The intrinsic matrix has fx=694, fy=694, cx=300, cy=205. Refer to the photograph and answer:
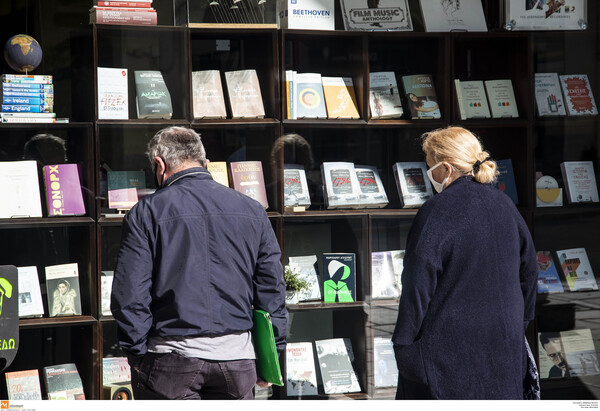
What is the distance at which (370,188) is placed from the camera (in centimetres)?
439

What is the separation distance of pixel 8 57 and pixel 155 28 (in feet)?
2.75

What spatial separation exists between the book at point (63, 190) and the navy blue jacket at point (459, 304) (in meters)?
2.22

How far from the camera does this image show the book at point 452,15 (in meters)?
4.31

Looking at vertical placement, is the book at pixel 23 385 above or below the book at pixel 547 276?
below

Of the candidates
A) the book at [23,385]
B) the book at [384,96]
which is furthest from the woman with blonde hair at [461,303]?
the book at [23,385]

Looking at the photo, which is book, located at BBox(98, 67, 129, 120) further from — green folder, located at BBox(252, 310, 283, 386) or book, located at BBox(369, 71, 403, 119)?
green folder, located at BBox(252, 310, 283, 386)

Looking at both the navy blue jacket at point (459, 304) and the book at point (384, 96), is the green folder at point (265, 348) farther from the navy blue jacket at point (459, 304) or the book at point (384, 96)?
the book at point (384, 96)

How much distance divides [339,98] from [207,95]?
0.82 metres

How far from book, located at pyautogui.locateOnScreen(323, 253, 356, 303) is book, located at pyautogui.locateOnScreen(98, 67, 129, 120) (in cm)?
152

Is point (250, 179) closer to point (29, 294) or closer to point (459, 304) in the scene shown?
point (29, 294)

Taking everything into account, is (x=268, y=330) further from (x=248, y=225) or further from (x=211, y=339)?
(x=248, y=225)

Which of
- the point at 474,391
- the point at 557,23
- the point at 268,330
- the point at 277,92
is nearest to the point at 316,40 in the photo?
the point at 277,92

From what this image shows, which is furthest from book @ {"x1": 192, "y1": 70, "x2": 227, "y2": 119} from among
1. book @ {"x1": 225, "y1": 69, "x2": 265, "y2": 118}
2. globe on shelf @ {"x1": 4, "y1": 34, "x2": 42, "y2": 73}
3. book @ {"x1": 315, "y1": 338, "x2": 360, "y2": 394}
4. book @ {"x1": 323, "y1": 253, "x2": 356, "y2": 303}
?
book @ {"x1": 315, "y1": 338, "x2": 360, "y2": 394}

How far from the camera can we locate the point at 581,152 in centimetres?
462
